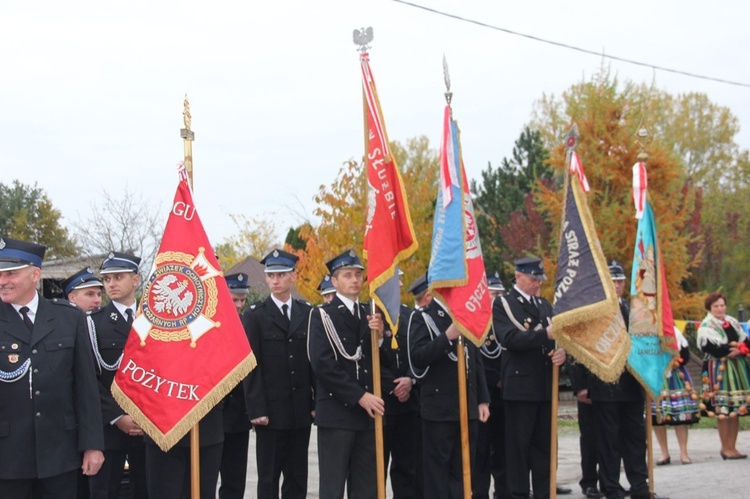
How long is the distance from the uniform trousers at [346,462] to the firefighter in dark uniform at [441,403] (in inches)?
33.9

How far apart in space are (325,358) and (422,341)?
122cm

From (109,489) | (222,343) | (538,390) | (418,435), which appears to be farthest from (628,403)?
(109,489)

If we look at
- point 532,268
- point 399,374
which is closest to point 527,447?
point 399,374

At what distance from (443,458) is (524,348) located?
125cm

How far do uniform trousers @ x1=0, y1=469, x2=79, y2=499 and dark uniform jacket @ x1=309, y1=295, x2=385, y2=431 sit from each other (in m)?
1.96

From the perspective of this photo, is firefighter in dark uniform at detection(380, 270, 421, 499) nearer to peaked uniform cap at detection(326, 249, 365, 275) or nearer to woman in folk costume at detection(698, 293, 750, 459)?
peaked uniform cap at detection(326, 249, 365, 275)

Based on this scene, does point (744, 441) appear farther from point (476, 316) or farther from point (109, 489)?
point (109, 489)

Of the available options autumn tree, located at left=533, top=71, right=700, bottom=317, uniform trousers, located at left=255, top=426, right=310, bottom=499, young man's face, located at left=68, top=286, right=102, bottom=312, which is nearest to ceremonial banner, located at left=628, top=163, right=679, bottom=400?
uniform trousers, located at left=255, top=426, right=310, bottom=499

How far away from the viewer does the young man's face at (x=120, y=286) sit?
679cm

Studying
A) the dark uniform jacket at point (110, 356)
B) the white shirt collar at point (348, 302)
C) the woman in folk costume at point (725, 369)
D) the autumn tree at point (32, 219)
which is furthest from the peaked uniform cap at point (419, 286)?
the autumn tree at point (32, 219)

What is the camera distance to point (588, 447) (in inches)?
354

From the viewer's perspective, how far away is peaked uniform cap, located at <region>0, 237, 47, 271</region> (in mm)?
5113

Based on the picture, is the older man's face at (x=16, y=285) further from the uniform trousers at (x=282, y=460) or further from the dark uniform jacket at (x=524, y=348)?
the dark uniform jacket at (x=524, y=348)

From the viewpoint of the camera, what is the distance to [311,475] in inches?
442
